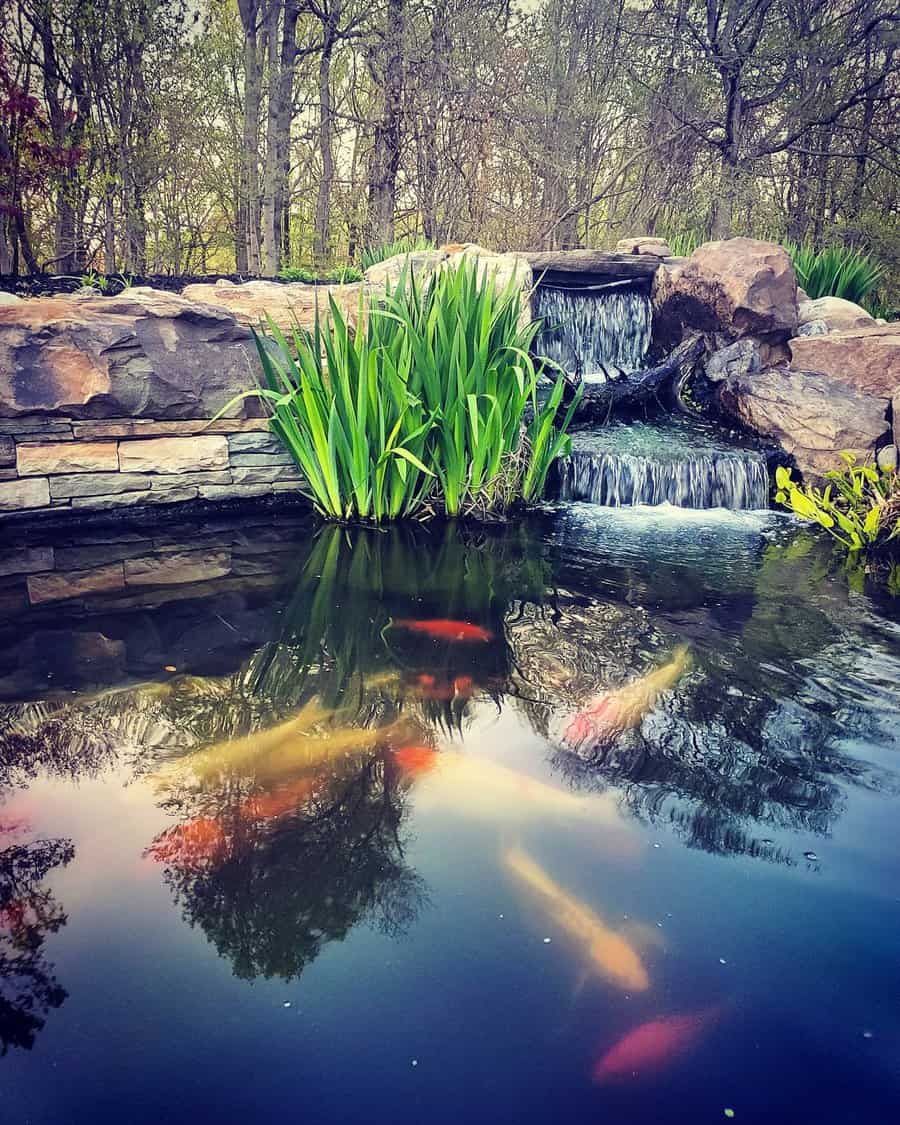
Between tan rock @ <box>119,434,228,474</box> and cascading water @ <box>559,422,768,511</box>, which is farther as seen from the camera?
cascading water @ <box>559,422,768,511</box>

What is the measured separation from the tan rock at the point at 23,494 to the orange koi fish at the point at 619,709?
10.8ft

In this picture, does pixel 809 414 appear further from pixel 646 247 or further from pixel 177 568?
pixel 177 568

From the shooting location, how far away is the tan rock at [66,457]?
4238 mm

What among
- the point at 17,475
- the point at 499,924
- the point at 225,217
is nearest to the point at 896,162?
the point at 225,217

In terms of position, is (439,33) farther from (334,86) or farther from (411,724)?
(411,724)

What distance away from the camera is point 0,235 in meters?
7.77

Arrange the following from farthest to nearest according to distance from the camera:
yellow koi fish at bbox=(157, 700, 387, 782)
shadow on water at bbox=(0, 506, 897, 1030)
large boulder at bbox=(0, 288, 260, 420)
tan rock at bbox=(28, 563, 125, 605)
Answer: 1. large boulder at bbox=(0, 288, 260, 420)
2. tan rock at bbox=(28, 563, 125, 605)
3. yellow koi fish at bbox=(157, 700, 387, 782)
4. shadow on water at bbox=(0, 506, 897, 1030)

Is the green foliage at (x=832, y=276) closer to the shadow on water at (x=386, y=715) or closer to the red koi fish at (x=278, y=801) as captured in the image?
the shadow on water at (x=386, y=715)

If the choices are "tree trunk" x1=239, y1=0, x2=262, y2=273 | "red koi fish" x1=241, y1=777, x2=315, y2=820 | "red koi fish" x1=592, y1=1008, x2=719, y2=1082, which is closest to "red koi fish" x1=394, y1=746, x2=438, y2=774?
"red koi fish" x1=241, y1=777, x2=315, y2=820

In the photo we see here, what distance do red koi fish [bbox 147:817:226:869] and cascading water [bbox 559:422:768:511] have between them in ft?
12.7

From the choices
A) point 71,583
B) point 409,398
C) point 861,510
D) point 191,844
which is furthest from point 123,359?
point 861,510

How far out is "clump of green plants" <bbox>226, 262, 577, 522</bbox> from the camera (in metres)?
4.17

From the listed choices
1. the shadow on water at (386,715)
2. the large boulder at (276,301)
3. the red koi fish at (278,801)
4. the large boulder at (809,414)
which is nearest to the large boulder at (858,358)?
the large boulder at (809,414)

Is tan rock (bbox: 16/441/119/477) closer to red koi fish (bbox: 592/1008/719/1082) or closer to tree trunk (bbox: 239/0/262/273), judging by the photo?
red koi fish (bbox: 592/1008/719/1082)
